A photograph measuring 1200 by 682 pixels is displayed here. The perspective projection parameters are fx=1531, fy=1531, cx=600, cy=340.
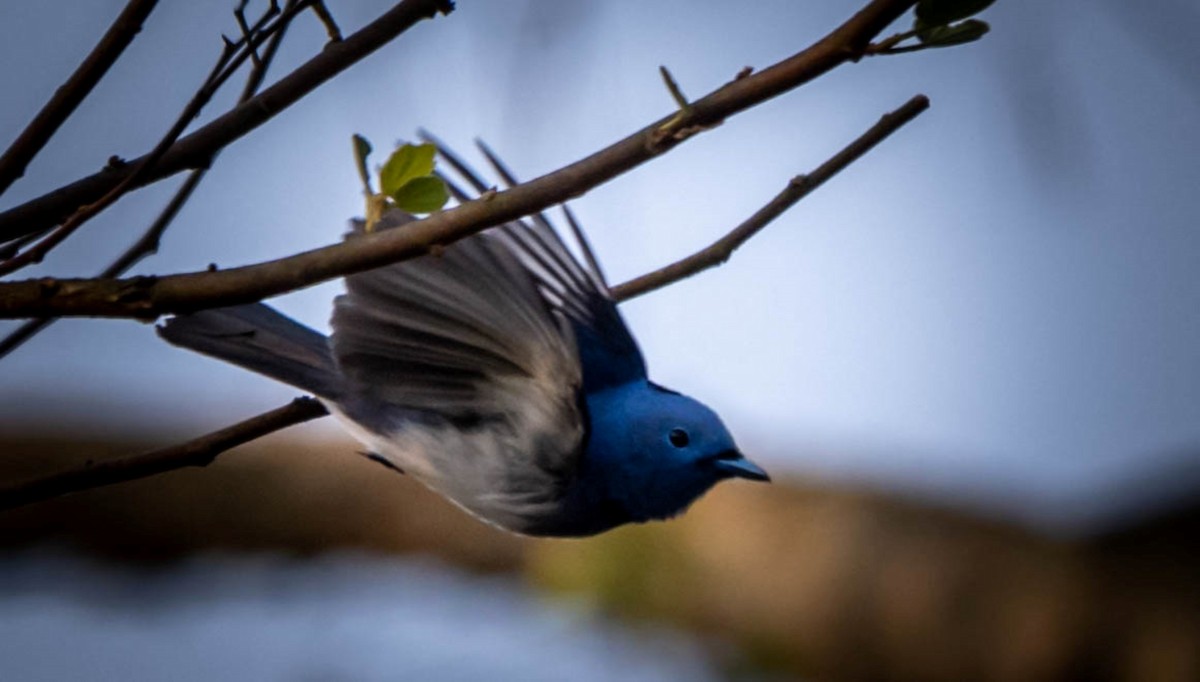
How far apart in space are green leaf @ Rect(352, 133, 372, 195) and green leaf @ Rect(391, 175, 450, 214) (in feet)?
0.10

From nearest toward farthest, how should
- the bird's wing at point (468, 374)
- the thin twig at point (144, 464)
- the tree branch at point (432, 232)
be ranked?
the tree branch at point (432, 232) < the thin twig at point (144, 464) < the bird's wing at point (468, 374)

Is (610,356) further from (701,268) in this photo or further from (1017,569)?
(1017,569)

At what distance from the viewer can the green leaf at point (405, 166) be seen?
4.89 feet

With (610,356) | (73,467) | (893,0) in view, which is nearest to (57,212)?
(73,467)

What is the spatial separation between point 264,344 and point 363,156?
0.93m

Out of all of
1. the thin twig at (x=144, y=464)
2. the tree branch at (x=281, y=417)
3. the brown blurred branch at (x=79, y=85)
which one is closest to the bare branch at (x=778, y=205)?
the tree branch at (x=281, y=417)

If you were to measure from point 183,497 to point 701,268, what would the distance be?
4.16 meters

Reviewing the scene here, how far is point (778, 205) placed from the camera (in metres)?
1.66

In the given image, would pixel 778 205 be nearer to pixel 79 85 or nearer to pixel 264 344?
pixel 79 85

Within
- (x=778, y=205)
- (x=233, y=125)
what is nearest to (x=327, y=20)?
(x=233, y=125)

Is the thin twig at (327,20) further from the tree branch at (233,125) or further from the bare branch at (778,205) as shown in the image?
the bare branch at (778,205)

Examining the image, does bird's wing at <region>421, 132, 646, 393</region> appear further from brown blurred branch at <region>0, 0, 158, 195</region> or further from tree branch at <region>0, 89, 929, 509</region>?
brown blurred branch at <region>0, 0, 158, 195</region>

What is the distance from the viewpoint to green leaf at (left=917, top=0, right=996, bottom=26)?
1301mm

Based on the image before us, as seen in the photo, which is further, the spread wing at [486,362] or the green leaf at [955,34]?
the spread wing at [486,362]
